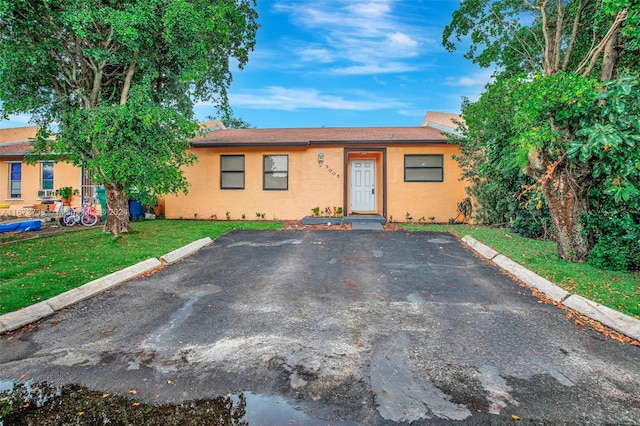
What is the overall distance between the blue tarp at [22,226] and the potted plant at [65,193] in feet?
11.3

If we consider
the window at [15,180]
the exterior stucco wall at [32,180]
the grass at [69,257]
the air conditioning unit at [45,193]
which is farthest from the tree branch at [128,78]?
the window at [15,180]

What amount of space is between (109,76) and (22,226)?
589 cm

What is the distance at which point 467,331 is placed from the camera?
12.8ft

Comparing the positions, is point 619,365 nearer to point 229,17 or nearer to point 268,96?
point 229,17

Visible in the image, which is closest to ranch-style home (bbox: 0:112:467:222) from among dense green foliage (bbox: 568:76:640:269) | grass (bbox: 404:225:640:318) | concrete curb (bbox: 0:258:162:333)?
grass (bbox: 404:225:640:318)

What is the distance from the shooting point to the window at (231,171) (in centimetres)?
1412

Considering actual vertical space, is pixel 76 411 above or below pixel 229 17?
below

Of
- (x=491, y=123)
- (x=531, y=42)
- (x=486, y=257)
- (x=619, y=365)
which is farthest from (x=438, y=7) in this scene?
(x=619, y=365)

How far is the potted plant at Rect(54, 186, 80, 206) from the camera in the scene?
1448 cm

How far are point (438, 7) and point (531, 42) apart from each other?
531 cm

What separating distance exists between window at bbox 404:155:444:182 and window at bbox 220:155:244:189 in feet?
22.1

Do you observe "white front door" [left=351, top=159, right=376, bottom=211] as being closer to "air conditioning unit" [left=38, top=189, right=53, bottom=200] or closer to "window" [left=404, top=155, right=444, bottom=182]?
"window" [left=404, top=155, right=444, bottom=182]

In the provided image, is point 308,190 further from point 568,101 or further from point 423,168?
point 568,101

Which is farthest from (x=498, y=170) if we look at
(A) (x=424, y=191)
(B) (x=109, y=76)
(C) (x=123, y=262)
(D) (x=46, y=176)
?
(D) (x=46, y=176)
